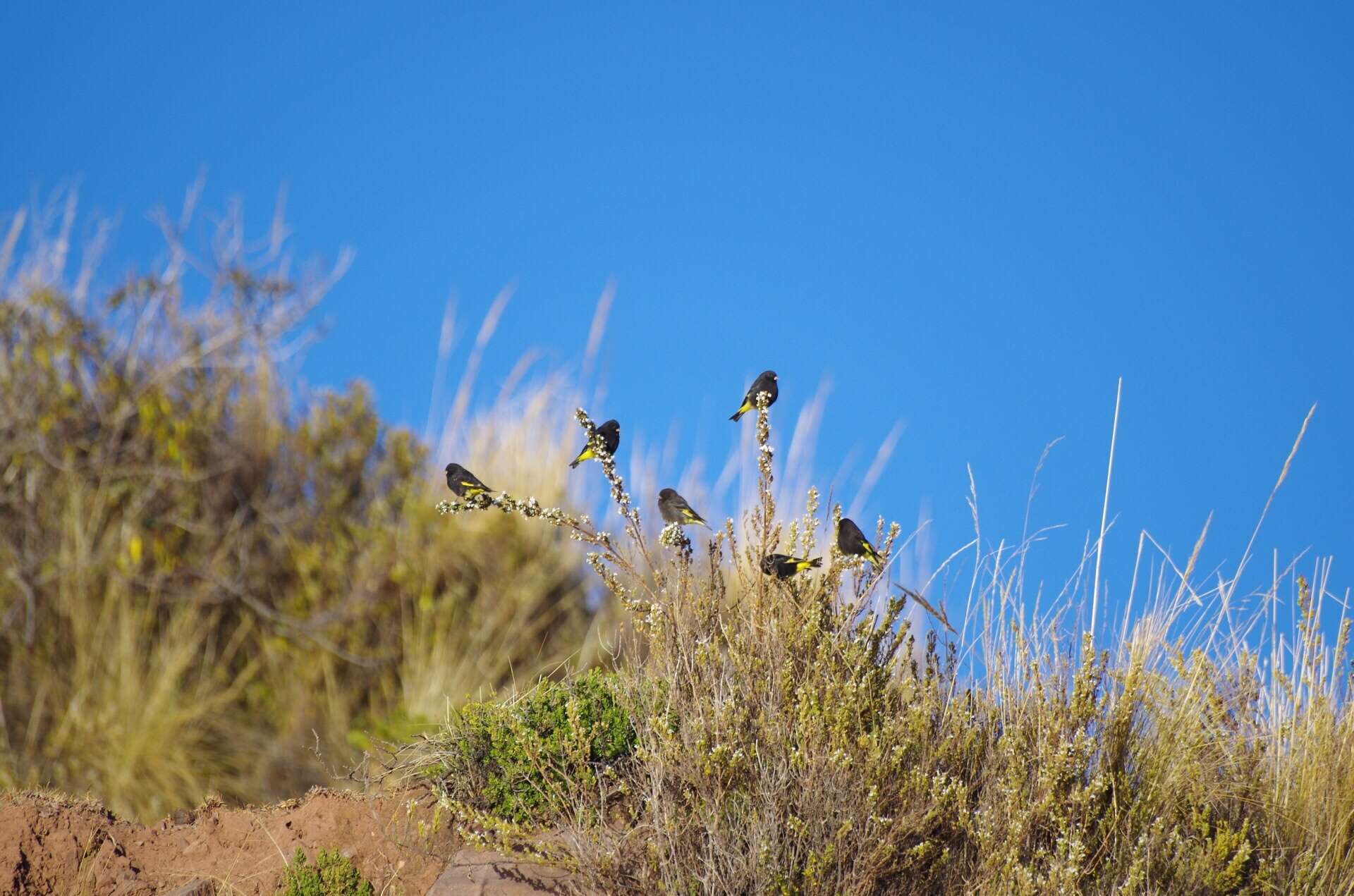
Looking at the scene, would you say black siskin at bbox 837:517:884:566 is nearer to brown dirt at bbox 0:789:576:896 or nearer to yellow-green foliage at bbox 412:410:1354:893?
yellow-green foliage at bbox 412:410:1354:893

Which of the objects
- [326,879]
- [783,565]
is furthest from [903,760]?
[326,879]

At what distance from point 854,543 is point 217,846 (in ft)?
8.34

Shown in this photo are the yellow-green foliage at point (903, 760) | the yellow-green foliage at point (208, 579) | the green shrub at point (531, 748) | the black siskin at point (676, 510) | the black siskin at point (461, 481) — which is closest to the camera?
the yellow-green foliage at point (903, 760)

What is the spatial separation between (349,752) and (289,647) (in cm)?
113

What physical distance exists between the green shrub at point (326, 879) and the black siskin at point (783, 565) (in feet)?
5.39

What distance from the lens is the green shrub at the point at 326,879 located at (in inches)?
147

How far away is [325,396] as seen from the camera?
10383 mm

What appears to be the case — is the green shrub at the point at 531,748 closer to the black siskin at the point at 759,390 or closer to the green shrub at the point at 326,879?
the green shrub at the point at 326,879

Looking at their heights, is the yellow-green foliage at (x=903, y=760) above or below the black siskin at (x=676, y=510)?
below

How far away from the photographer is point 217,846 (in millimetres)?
4238

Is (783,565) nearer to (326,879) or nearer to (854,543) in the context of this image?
(854,543)

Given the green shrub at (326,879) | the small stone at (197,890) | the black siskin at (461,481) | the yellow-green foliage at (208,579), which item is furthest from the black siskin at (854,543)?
the yellow-green foliage at (208,579)

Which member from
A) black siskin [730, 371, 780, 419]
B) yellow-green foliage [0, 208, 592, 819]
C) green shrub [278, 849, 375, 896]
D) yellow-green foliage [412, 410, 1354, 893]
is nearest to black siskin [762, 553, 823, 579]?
yellow-green foliage [412, 410, 1354, 893]

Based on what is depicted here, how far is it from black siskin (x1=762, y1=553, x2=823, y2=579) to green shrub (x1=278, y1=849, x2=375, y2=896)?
164 centimetres
